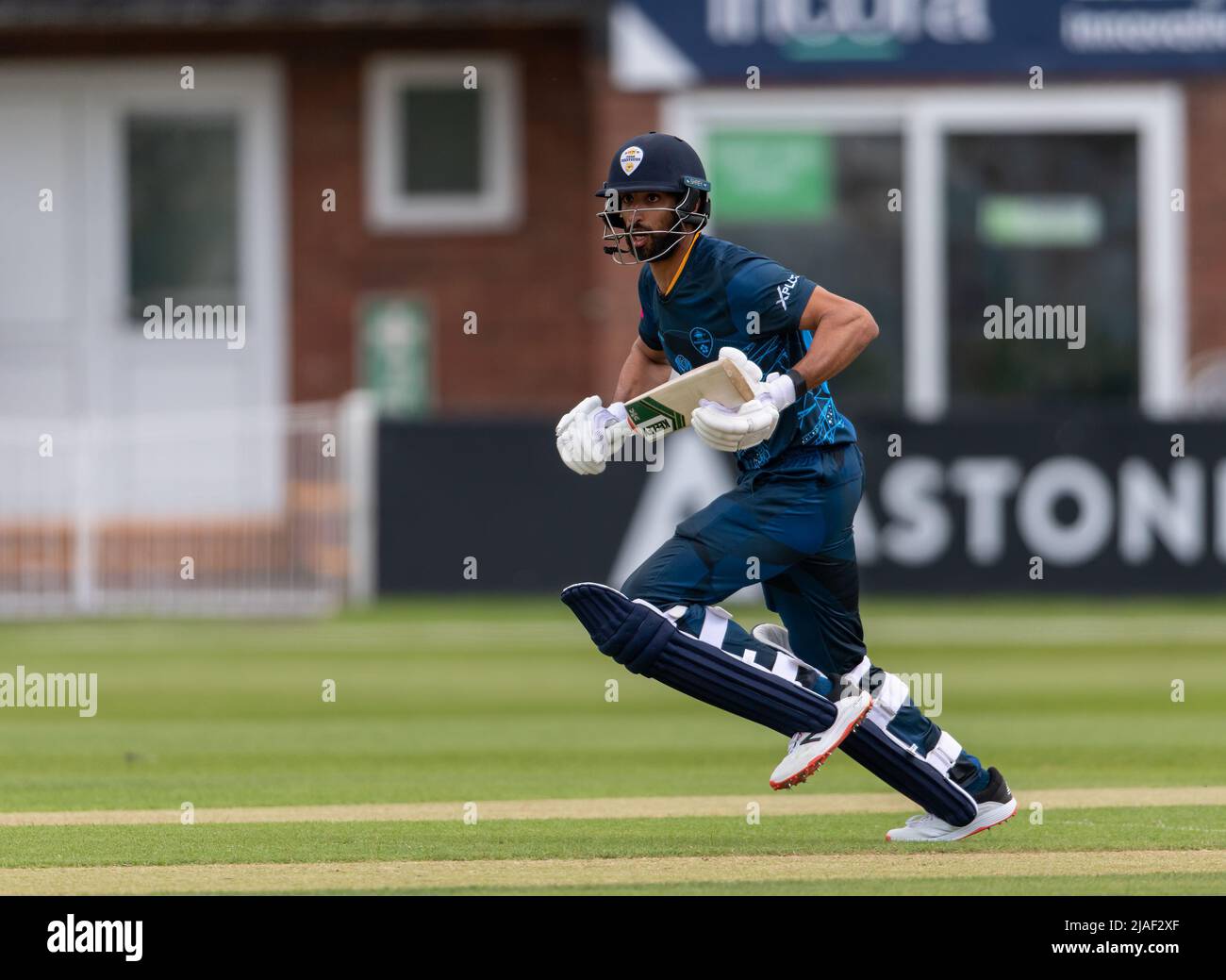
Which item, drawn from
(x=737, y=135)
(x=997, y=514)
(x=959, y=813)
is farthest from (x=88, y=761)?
(x=737, y=135)

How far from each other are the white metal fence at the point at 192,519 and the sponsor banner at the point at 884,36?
402cm

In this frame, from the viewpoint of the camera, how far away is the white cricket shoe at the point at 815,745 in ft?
22.3

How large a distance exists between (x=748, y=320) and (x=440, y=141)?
14.4 m

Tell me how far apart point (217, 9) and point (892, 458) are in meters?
7.07

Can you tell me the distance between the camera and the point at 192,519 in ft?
57.2

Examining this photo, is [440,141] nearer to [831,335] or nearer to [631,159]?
[631,159]

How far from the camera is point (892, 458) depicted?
1698cm

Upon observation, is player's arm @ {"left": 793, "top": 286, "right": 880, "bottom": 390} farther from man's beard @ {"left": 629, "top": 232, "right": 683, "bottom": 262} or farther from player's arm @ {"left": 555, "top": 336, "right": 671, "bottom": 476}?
player's arm @ {"left": 555, "top": 336, "right": 671, "bottom": 476}

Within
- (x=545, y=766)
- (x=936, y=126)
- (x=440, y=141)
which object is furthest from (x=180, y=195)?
(x=545, y=766)

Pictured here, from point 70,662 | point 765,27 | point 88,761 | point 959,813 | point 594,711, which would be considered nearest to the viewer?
point 959,813

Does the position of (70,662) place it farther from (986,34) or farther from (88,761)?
(986,34)

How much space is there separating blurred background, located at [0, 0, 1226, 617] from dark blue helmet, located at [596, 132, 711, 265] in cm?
994

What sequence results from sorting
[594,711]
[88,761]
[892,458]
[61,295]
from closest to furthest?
[88,761]
[594,711]
[892,458]
[61,295]

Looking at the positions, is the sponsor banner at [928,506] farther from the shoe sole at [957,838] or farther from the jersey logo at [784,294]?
the jersey logo at [784,294]
